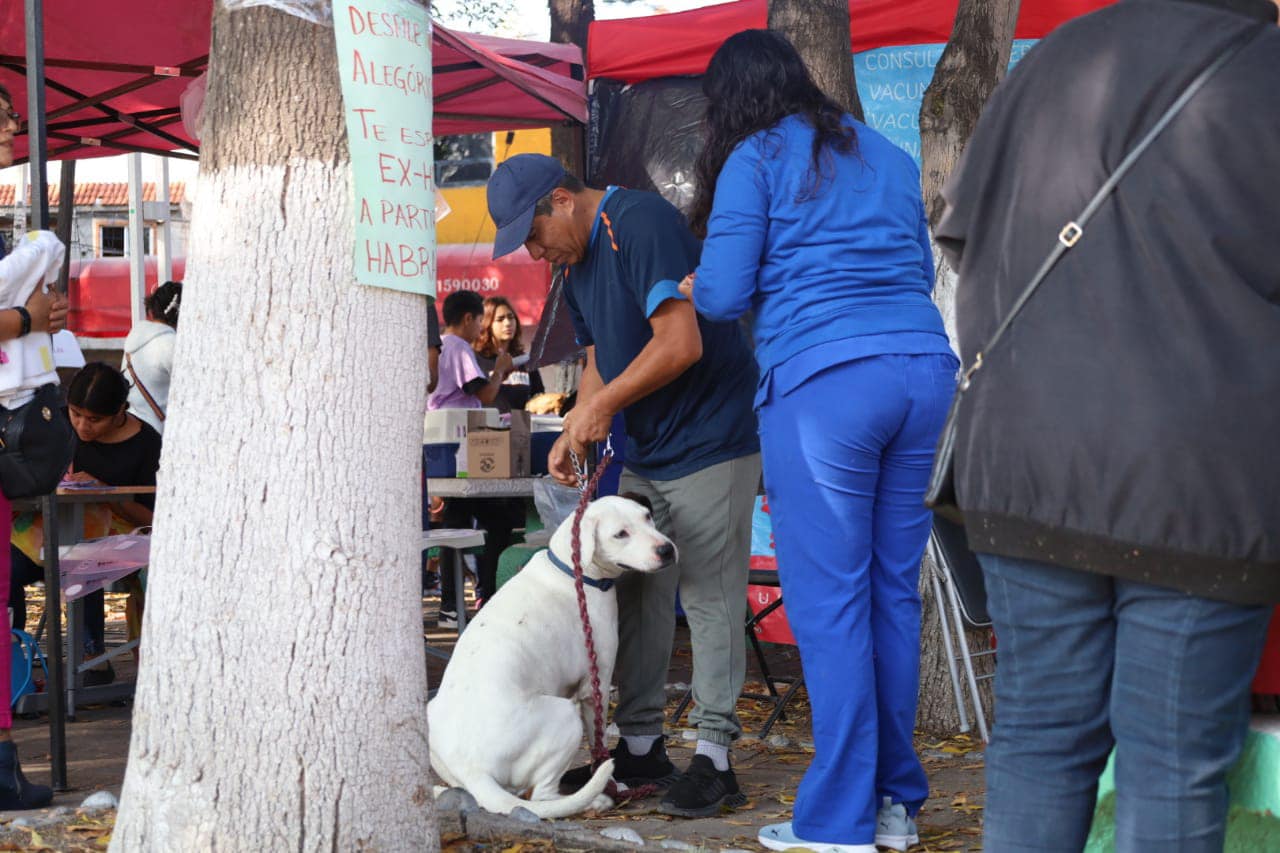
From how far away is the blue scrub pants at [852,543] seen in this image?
3348 mm

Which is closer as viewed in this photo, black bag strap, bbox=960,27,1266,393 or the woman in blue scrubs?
black bag strap, bbox=960,27,1266,393

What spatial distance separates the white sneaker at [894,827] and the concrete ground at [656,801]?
3.4 inches

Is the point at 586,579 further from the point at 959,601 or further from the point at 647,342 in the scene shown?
the point at 959,601

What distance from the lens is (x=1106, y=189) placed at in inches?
79.9

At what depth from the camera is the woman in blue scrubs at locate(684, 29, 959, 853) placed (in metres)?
3.36

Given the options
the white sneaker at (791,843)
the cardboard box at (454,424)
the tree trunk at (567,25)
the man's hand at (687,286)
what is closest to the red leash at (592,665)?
the white sneaker at (791,843)

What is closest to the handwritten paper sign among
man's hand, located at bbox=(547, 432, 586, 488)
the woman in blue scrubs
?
the woman in blue scrubs

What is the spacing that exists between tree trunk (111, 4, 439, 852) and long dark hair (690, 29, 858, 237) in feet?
3.72

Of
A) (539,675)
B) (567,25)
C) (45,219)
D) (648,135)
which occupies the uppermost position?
(567,25)

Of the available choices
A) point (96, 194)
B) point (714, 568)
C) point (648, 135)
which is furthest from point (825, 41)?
point (96, 194)

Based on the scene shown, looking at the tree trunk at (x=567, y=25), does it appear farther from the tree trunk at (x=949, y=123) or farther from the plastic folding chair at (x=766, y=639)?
the plastic folding chair at (x=766, y=639)

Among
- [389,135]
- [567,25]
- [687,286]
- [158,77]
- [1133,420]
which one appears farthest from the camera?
[567,25]

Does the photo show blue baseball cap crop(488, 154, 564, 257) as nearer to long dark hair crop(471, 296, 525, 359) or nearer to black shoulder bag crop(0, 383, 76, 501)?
black shoulder bag crop(0, 383, 76, 501)

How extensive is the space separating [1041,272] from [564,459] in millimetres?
2417
